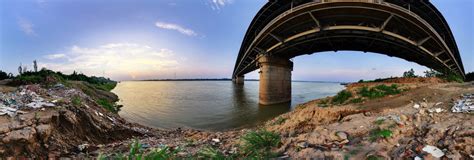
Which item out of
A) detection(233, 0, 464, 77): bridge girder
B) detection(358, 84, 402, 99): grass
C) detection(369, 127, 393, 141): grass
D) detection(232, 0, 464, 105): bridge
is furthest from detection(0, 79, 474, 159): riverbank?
detection(232, 0, 464, 105): bridge

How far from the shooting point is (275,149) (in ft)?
15.2

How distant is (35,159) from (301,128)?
6.49m

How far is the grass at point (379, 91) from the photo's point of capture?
26.3 feet

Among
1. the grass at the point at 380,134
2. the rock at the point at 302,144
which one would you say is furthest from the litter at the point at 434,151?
the rock at the point at 302,144

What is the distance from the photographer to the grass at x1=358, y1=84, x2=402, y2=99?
8.02 m

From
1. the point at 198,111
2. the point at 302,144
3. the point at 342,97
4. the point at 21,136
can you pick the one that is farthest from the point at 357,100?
the point at 198,111

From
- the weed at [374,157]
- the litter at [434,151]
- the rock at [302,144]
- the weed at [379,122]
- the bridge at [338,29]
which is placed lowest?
the rock at [302,144]

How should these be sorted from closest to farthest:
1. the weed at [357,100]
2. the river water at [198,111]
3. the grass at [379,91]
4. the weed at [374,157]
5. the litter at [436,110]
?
the weed at [374,157] → the litter at [436,110] → the weed at [357,100] → the grass at [379,91] → the river water at [198,111]

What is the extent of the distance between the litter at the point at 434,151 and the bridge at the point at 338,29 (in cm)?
1391

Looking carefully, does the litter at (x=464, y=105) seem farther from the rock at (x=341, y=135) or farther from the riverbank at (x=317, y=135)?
the rock at (x=341, y=135)

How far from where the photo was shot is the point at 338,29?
18.8 meters

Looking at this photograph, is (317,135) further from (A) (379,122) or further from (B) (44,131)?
(B) (44,131)

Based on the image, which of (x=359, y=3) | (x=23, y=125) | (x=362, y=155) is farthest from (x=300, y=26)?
(x=23, y=125)

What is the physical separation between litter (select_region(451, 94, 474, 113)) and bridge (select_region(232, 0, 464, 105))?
1128cm
